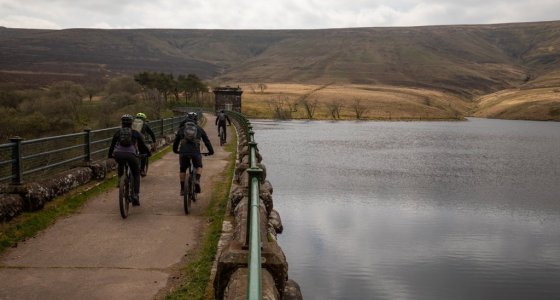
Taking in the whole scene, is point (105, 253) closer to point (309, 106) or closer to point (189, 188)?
point (189, 188)

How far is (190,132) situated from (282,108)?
3952 inches

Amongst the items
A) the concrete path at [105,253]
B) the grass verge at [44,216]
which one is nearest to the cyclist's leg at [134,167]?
the concrete path at [105,253]

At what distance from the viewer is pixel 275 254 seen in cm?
556

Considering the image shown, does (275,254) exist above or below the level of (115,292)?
above

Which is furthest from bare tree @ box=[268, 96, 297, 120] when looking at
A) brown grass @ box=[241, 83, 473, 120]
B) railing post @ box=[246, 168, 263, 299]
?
railing post @ box=[246, 168, 263, 299]

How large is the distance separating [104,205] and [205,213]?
2.33 m

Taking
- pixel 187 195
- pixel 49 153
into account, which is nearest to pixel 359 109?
pixel 49 153

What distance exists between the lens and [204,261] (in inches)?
291

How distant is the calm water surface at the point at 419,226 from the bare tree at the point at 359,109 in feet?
229

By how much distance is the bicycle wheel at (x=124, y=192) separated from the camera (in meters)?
9.63

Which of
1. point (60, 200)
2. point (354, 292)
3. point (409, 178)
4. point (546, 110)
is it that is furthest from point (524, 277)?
point (546, 110)

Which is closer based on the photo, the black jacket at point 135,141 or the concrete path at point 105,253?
the concrete path at point 105,253

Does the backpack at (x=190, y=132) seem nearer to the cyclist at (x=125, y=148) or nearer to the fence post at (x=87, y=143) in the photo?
the cyclist at (x=125, y=148)

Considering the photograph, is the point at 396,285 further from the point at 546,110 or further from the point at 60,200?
the point at 546,110
